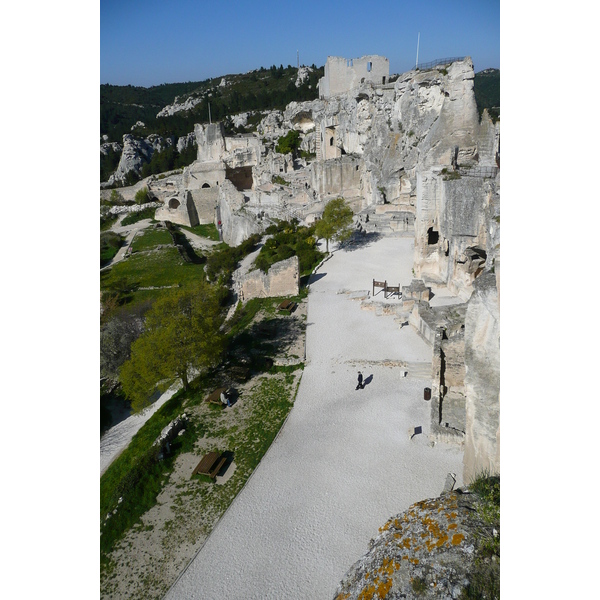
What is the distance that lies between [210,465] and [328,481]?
2.67 m

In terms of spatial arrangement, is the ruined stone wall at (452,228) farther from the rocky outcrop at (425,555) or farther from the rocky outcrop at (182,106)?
the rocky outcrop at (182,106)

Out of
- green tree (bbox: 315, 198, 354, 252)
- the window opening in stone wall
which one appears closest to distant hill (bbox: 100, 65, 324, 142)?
green tree (bbox: 315, 198, 354, 252)

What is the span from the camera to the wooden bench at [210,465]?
30.8ft

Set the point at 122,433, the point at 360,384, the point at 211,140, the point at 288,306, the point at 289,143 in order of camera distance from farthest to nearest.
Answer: the point at 211,140, the point at 289,143, the point at 288,306, the point at 122,433, the point at 360,384

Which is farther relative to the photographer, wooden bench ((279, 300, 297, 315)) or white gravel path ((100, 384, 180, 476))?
wooden bench ((279, 300, 297, 315))

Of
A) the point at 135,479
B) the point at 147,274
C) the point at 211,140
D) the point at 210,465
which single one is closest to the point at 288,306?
the point at 210,465

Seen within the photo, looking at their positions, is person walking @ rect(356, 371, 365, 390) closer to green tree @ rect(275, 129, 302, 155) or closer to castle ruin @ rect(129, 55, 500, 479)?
castle ruin @ rect(129, 55, 500, 479)

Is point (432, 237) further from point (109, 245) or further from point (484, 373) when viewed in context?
point (109, 245)

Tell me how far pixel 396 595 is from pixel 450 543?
0.65m

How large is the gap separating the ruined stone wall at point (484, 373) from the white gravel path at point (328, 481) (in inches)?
97.9

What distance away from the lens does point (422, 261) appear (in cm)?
1897

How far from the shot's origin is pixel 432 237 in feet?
61.7

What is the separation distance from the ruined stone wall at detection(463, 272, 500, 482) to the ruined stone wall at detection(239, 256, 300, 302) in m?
12.8

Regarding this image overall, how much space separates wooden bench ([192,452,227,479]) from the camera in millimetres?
9398
